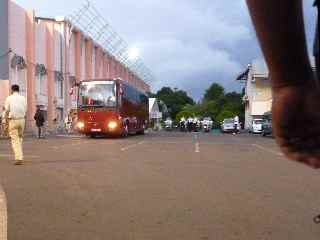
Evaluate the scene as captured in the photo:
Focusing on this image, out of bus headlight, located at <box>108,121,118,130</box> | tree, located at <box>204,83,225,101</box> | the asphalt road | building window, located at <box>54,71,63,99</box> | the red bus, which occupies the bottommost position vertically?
the asphalt road

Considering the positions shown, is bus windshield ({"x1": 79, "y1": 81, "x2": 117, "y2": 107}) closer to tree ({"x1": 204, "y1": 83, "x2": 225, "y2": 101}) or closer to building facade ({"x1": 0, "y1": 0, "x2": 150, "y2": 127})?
building facade ({"x1": 0, "y1": 0, "x2": 150, "y2": 127})

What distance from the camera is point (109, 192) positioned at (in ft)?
28.4

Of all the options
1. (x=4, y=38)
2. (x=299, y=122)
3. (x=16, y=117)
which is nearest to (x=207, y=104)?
(x=4, y=38)

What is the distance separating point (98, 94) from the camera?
108 feet

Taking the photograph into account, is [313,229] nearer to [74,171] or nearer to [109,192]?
[109,192]

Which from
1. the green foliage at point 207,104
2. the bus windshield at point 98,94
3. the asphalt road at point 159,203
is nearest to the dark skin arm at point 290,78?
the asphalt road at point 159,203

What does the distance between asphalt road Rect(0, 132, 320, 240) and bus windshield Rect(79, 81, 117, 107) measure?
2000cm

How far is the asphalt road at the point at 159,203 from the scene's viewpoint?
19.4 feet

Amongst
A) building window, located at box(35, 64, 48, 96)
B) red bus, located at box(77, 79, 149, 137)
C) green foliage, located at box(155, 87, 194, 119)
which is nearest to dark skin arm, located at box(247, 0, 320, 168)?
red bus, located at box(77, 79, 149, 137)

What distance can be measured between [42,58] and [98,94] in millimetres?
16147

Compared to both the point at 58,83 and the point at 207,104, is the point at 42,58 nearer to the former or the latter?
the point at 58,83

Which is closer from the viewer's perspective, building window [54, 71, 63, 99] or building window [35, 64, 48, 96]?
building window [35, 64, 48, 96]

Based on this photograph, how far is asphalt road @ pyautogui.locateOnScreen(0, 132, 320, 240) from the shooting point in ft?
19.4

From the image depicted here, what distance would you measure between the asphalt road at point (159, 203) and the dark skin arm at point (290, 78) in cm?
333
